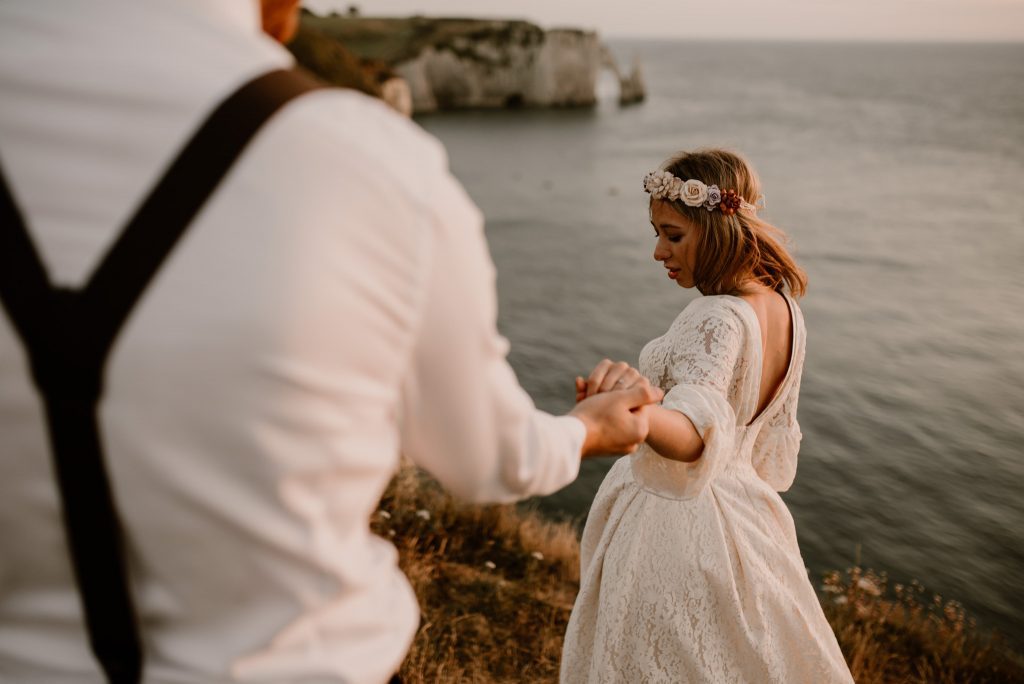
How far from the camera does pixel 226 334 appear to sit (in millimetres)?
780

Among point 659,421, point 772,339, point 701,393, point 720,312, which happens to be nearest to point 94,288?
point 659,421

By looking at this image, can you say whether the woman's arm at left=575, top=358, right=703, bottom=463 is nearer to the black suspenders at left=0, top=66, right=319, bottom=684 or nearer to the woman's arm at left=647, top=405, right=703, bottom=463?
the woman's arm at left=647, top=405, right=703, bottom=463

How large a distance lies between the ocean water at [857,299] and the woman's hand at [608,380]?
1340 millimetres

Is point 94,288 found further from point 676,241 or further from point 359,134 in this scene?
point 676,241

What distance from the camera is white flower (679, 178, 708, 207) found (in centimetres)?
283

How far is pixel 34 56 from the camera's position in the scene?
2.58 feet

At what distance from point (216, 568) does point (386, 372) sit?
31 cm

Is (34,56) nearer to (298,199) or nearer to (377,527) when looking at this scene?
(298,199)

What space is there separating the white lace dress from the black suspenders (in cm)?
178

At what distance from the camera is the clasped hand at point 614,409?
163 cm

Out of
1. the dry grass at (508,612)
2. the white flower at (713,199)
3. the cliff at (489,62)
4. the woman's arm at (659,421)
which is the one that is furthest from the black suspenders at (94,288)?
the cliff at (489,62)

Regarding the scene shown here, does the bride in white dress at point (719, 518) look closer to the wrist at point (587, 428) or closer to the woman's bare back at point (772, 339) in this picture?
the woman's bare back at point (772, 339)

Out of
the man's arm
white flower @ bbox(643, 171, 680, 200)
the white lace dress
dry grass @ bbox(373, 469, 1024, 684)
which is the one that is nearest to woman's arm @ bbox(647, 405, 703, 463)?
the white lace dress

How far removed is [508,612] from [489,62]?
216 feet
